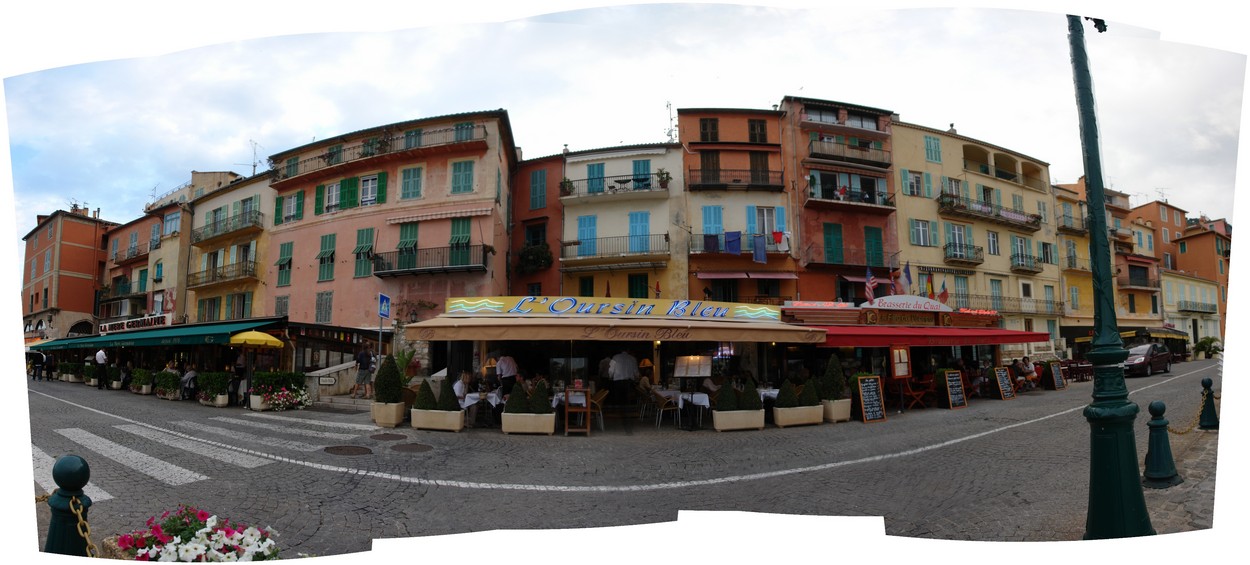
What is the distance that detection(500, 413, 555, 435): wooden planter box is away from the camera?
3.72 metres

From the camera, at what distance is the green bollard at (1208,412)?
204cm

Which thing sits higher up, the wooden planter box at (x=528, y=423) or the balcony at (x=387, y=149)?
the balcony at (x=387, y=149)

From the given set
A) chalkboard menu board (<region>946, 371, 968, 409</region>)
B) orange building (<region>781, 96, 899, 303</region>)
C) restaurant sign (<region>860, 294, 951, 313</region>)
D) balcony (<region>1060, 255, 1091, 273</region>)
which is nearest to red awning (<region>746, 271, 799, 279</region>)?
orange building (<region>781, 96, 899, 303</region>)

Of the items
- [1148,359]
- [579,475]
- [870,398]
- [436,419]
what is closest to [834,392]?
[870,398]

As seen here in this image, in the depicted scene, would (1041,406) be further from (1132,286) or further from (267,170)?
(267,170)

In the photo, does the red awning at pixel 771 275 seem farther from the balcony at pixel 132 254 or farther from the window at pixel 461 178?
the balcony at pixel 132 254

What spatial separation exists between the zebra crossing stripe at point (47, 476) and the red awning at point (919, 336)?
16.1 ft

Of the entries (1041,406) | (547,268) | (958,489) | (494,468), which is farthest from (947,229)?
(494,468)

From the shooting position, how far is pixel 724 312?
4160mm

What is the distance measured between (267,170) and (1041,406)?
4.39 metres

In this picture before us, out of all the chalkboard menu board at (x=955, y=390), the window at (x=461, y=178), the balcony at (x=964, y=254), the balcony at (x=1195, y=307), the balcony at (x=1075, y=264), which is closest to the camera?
the balcony at (x=1195, y=307)

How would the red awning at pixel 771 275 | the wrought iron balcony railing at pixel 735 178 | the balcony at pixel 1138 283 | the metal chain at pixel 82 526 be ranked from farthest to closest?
the red awning at pixel 771 275 < the wrought iron balcony railing at pixel 735 178 < the balcony at pixel 1138 283 < the metal chain at pixel 82 526

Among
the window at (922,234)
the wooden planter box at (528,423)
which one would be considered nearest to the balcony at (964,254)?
the window at (922,234)

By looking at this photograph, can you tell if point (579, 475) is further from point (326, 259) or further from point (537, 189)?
point (326, 259)
